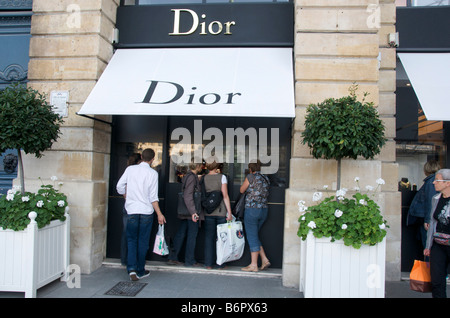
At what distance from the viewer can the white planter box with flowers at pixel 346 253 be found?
3879 millimetres

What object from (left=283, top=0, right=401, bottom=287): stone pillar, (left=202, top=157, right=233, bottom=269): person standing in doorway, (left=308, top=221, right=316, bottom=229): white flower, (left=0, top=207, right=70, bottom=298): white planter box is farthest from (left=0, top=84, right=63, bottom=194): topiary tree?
(left=308, top=221, right=316, bottom=229): white flower

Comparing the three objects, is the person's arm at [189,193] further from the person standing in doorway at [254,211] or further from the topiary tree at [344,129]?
the topiary tree at [344,129]

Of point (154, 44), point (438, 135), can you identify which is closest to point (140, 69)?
point (154, 44)

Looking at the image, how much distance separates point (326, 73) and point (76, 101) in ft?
14.1

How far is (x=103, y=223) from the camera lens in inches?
227

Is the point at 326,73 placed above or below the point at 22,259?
above

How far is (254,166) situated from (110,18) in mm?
3875

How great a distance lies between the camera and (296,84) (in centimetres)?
510

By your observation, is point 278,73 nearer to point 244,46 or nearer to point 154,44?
point 244,46

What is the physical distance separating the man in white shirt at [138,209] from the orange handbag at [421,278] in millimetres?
3591

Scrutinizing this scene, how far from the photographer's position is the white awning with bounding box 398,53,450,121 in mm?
4676

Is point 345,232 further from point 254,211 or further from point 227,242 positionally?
point 227,242

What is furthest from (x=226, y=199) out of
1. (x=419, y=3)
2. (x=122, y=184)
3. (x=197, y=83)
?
(x=419, y=3)

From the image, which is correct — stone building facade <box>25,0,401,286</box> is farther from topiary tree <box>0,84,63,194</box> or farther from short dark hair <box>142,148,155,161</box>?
short dark hair <box>142,148,155,161</box>
